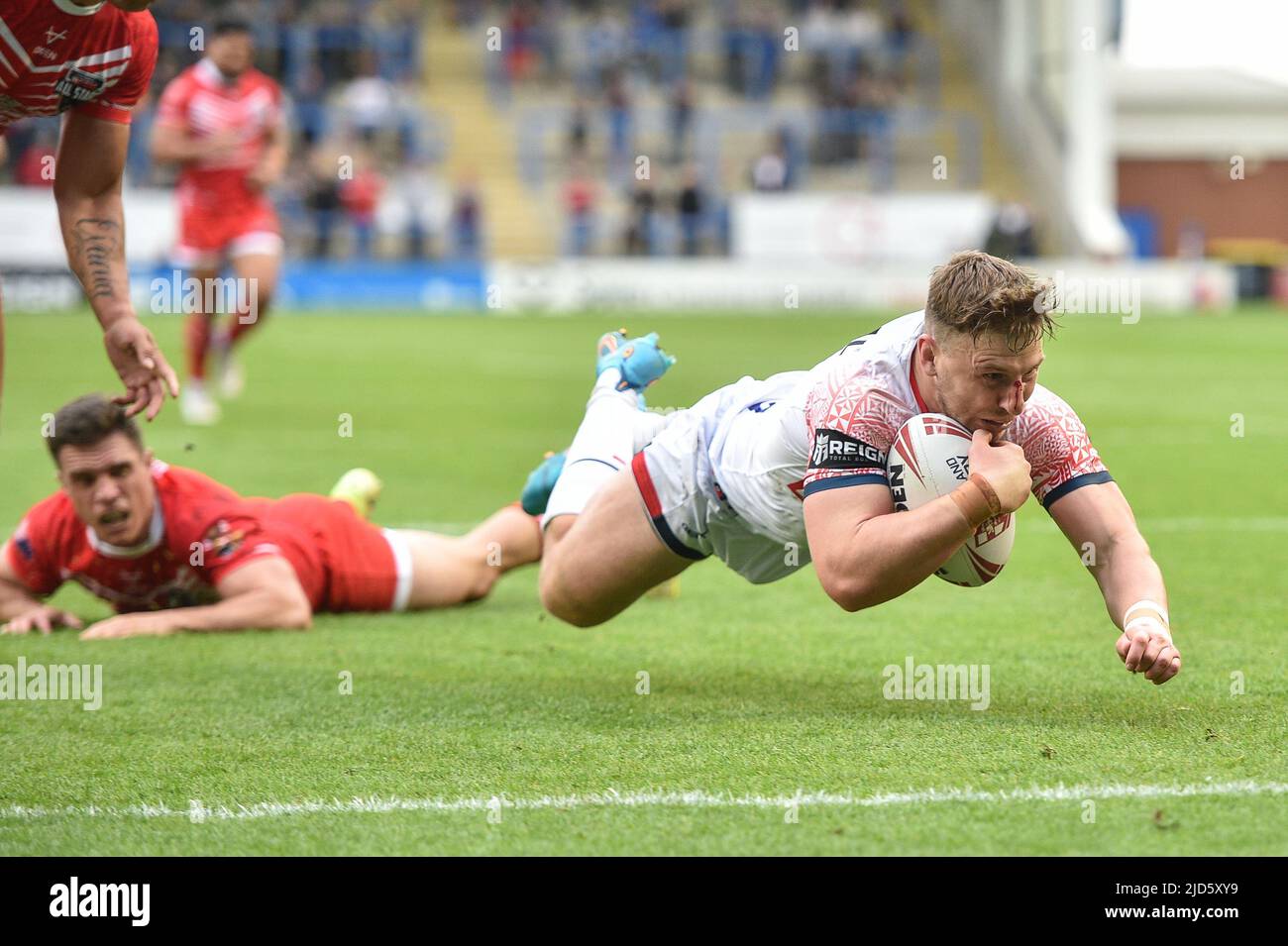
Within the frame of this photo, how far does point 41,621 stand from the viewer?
6.69m

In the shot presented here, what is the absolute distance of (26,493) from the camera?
34.8ft

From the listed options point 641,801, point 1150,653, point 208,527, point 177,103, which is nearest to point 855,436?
point 1150,653

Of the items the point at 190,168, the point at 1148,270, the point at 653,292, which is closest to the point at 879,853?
the point at 190,168

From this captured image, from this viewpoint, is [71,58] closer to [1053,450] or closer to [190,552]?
[190,552]

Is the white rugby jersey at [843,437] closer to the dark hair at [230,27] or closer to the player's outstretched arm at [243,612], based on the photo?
the player's outstretched arm at [243,612]

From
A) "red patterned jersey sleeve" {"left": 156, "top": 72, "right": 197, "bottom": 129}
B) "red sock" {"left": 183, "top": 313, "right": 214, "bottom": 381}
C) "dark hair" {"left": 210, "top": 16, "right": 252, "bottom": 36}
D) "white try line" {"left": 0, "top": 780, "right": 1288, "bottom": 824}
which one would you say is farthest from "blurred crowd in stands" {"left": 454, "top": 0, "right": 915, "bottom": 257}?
"white try line" {"left": 0, "top": 780, "right": 1288, "bottom": 824}

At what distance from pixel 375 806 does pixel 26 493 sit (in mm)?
7047

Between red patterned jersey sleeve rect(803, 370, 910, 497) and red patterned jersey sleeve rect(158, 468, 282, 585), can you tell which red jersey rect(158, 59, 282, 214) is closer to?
red patterned jersey sleeve rect(158, 468, 282, 585)

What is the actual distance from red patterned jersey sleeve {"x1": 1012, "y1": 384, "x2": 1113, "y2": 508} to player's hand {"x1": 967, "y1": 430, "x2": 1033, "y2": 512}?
0.34 m

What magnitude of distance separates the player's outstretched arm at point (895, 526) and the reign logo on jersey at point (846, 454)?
0.07 m

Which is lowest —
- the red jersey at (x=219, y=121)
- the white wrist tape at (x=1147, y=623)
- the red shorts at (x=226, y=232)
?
the white wrist tape at (x=1147, y=623)

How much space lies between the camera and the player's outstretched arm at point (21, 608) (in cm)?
671

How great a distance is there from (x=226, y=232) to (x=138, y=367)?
390 inches

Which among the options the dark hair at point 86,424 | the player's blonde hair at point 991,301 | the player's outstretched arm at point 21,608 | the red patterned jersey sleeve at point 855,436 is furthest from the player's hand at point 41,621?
the player's blonde hair at point 991,301
